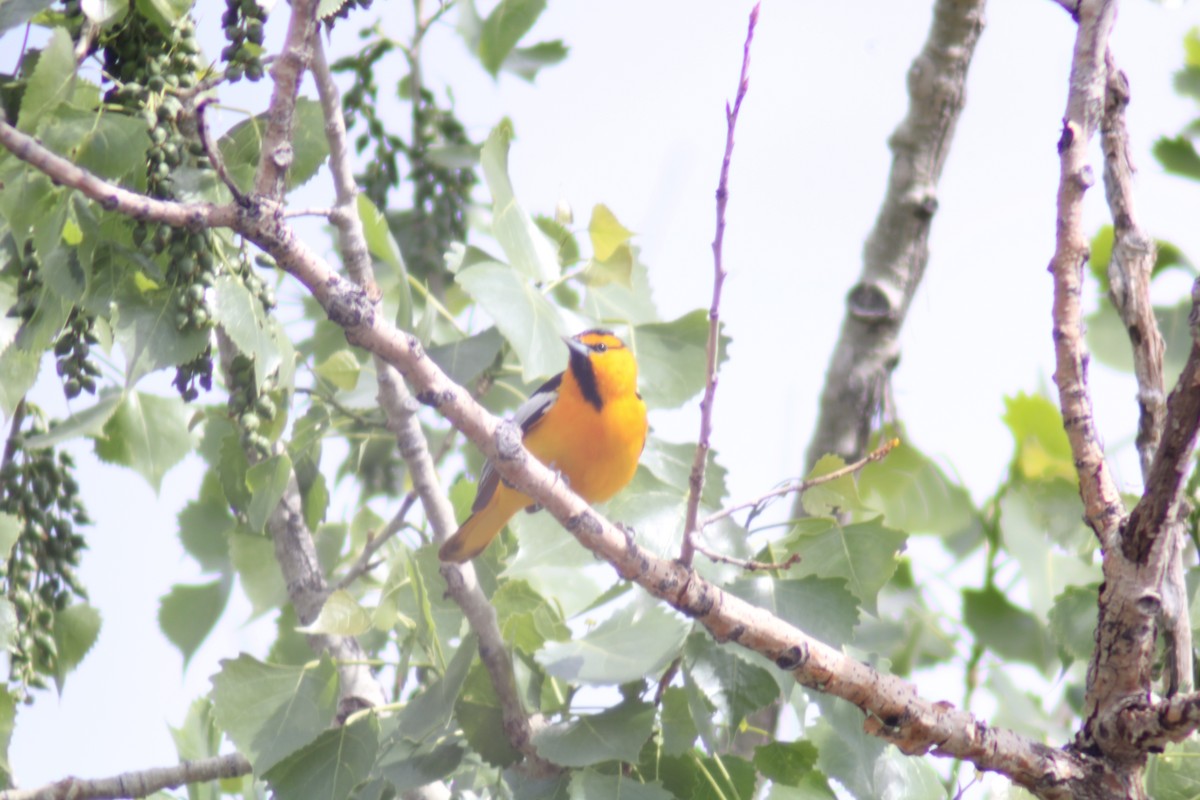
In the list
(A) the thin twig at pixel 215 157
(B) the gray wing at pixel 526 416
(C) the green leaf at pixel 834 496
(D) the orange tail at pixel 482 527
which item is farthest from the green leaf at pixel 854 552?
(A) the thin twig at pixel 215 157

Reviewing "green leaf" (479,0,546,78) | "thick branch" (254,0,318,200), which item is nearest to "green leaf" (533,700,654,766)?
"thick branch" (254,0,318,200)

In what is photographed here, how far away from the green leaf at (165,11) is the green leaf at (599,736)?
1.69 meters

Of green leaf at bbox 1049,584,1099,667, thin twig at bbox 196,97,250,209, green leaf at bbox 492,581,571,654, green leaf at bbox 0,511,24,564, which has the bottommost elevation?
green leaf at bbox 1049,584,1099,667

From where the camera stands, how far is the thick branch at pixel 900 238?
13.9 feet

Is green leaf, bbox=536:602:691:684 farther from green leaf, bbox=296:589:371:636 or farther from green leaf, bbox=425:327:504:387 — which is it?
green leaf, bbox=425:327:504:387

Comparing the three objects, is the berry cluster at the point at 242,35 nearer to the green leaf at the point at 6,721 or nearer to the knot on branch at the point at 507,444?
the knot on branch at the point at 507,444

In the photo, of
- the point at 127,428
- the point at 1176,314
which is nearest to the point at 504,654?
the point at 127,428

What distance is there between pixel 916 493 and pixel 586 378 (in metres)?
1.29

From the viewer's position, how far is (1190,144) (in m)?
3.53

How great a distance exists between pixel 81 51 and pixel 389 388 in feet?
3.49

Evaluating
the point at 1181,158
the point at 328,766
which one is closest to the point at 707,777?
the point at 328,766

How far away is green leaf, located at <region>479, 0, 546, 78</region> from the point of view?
3545 mm

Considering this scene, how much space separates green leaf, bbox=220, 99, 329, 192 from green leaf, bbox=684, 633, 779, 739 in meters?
1.43

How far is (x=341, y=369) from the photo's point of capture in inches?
134
